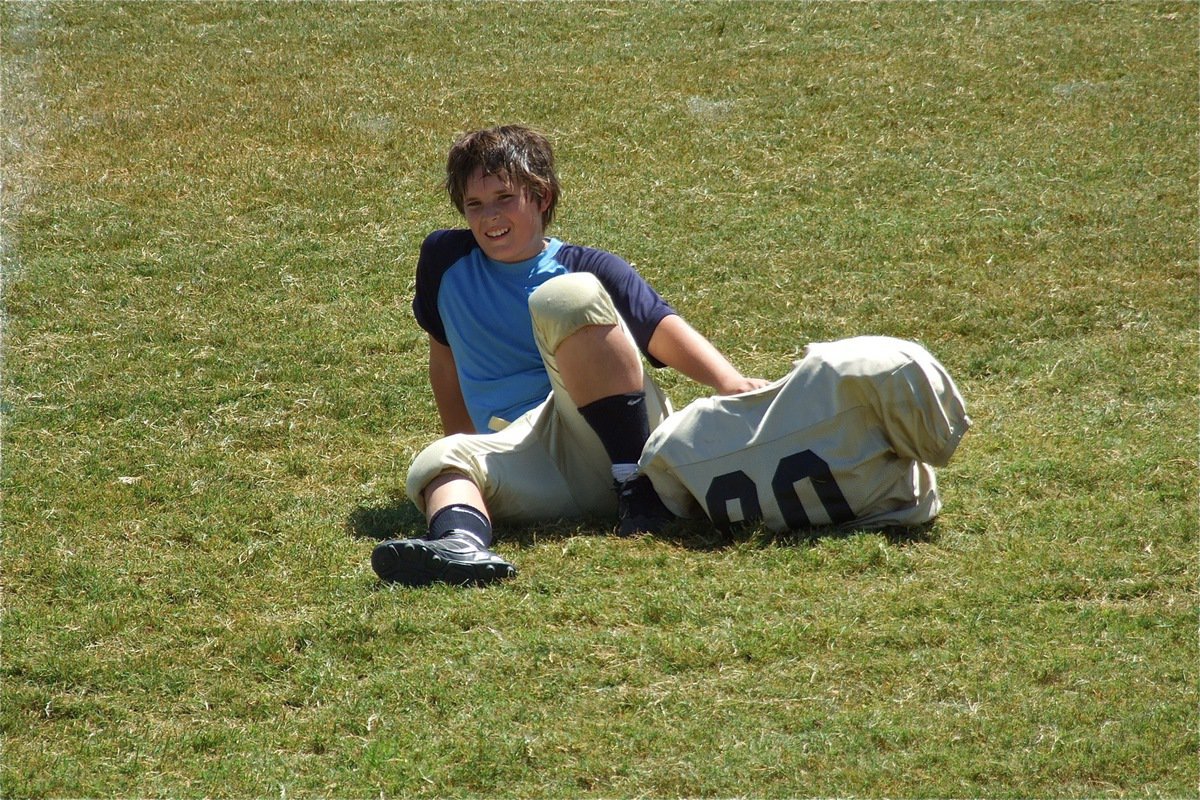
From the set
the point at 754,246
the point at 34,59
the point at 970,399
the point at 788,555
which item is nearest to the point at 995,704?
the point at 788,555

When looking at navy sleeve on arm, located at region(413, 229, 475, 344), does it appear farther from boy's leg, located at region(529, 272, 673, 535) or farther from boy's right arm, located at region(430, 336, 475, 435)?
boy's leg, located at region(529, 272, 673, 535)

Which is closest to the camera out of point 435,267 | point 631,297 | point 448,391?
point 631,297

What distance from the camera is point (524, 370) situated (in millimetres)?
5191

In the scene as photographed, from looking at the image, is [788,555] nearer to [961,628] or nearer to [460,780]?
[961,628]

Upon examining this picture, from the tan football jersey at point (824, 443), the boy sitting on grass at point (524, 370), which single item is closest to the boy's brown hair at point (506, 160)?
the boy sitting on grass at point (524, 370)

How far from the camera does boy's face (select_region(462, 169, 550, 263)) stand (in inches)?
202

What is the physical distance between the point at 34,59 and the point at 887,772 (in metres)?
9.48

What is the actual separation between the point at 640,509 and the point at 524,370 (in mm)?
719

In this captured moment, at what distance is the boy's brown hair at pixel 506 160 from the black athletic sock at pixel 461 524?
1223mm

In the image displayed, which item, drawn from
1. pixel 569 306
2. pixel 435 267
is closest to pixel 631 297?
pixel 569 306

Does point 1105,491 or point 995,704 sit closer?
point 995,704

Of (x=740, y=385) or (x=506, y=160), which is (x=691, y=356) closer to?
(x=740, y=385)

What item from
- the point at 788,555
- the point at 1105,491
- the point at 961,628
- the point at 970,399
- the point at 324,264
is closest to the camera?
the point at 961,628

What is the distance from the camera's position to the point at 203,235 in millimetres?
8312
